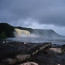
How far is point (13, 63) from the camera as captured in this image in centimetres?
683

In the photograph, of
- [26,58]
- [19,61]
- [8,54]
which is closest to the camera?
[8,54]

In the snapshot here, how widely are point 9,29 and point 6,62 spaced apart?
91542 mm

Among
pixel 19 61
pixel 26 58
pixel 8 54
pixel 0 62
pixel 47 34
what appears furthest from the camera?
pixel 47 34

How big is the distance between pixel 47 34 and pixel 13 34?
73.3 metres

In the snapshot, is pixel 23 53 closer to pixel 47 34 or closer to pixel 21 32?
pixel 21 32

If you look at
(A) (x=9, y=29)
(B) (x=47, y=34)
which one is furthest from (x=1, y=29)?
(B) (x=47, y=34)

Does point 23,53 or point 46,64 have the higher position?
point 23,53

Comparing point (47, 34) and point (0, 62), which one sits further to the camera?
point (47, 34)

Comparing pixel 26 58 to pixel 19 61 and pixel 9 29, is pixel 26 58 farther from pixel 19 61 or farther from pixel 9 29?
pixel 9 29

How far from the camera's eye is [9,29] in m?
96.2

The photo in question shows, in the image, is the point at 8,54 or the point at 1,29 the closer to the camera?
the point at 8,54

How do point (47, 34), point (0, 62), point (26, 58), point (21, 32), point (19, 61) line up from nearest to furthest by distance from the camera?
point (0, 62) → point (19, 61) → point (26, 58) → point (21, 32) → point (47, 34)

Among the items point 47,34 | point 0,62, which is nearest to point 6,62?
point 0,62

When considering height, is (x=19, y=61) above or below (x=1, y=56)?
below
